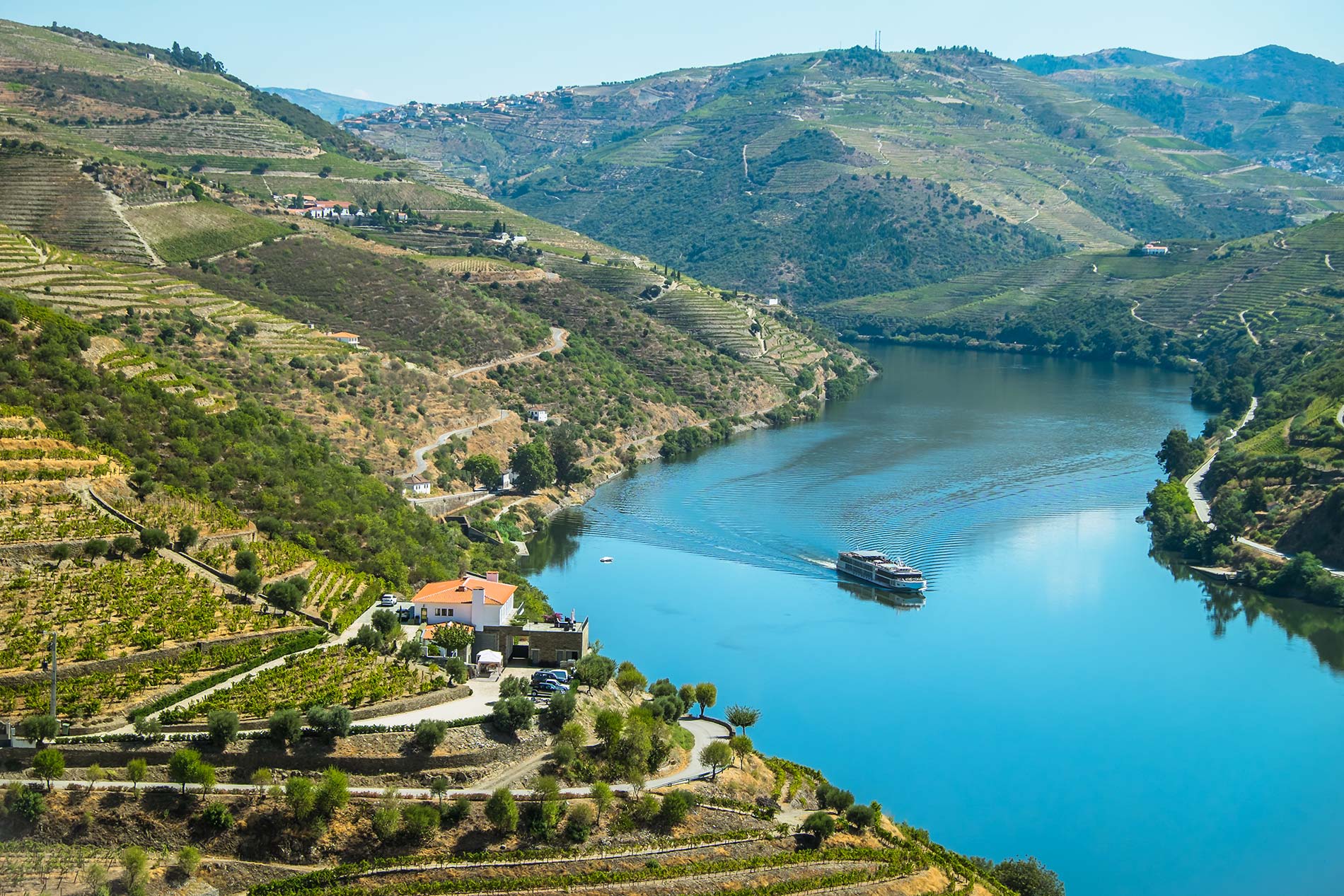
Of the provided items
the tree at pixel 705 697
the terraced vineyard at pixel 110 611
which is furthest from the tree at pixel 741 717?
the terraced vineyard at pixel 110 611

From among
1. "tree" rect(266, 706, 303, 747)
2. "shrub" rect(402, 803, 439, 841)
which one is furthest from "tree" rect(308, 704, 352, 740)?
"shrub" rect(402, 803, 439, 841)

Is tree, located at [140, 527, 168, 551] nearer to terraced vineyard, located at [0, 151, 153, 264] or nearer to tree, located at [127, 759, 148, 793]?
tree, located at [127, 759, 148, 793]

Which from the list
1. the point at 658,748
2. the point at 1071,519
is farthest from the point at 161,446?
the point at 1071,519

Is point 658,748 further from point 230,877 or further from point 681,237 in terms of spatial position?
point 681,237

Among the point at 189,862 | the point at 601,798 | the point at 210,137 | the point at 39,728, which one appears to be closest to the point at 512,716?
the point at 601,798

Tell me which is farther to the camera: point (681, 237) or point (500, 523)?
point (681, 237)

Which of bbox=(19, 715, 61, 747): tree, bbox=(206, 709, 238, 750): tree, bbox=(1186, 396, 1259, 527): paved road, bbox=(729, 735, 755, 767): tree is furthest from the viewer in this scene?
bbox=(1186, 396, 1259, 527): paved road

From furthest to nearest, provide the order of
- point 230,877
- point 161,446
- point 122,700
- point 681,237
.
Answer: point 681,237 < point 161,446 < point 122,700 < point 230,877
